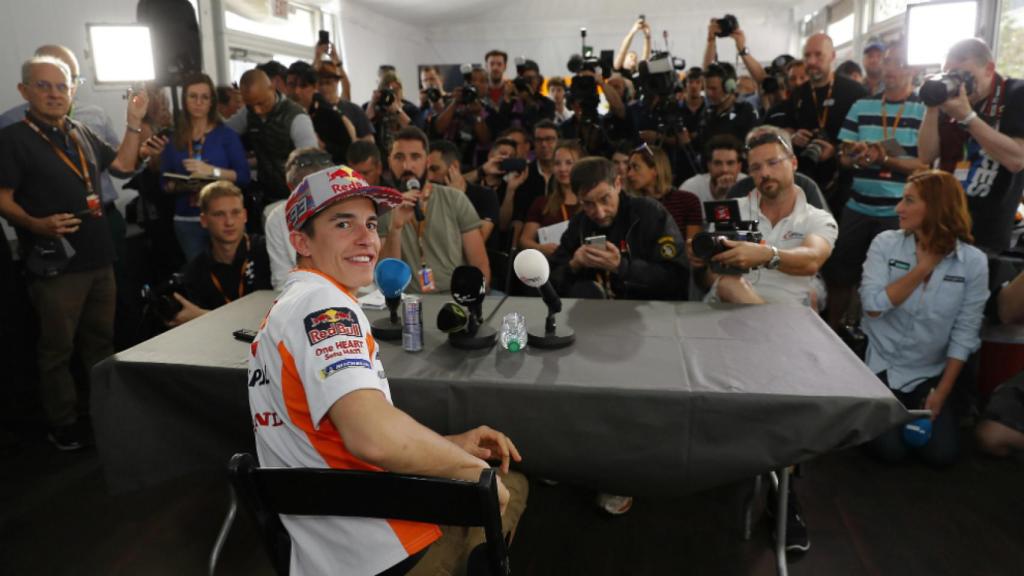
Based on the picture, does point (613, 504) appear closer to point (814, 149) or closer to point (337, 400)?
point (337, 400)

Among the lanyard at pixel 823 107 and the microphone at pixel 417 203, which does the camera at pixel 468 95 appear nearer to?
the microphone at pixel 417 203

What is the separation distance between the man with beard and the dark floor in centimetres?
115

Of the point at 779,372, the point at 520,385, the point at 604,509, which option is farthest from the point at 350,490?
the point at 604,509

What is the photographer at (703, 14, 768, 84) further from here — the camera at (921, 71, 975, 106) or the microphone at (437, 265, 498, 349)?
the microphone at (437, 265, 498, 349)

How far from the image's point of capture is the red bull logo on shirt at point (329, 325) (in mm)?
1077

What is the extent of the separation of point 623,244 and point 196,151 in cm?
243

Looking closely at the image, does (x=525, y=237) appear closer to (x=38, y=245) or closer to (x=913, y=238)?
(x=913, y=238)

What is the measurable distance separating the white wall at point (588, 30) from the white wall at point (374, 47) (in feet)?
2.54

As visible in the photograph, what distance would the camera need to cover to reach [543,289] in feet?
5.64

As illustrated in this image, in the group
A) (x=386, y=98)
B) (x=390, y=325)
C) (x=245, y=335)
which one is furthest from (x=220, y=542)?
(x=386, y=98)

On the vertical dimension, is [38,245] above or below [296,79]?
below

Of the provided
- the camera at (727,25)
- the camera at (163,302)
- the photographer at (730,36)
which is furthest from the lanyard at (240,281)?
the camera at (727,25)

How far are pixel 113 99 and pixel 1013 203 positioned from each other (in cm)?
563

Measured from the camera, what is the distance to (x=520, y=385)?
5.00 ft
